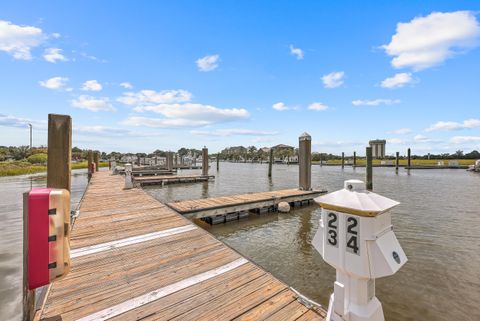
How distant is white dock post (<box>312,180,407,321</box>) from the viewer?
1.66m

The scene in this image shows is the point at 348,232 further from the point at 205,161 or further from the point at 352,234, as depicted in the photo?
the point at 205,161

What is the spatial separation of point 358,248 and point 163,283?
112 inches

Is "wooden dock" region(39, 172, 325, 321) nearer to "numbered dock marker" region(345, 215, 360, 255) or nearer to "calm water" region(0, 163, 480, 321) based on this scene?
"numbered dock marker" region(345, 215, 360, 255)

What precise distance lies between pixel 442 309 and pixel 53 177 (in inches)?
296

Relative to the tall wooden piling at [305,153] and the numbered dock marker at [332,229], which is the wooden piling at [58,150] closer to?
the numbered dock marker at [332,229]

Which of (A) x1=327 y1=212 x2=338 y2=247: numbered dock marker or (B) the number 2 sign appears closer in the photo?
(B) the number 2 sign

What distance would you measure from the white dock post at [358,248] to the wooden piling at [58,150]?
382cm

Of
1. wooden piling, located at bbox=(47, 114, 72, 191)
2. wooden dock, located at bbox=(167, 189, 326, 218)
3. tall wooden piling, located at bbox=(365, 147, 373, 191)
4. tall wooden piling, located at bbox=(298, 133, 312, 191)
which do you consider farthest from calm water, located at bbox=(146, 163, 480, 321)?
tall wooden piling, located at bbox=(365, 147, 373, 191)

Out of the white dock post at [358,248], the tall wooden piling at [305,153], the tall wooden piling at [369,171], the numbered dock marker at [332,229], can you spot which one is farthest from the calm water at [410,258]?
the tall wooden piling at [369,171]

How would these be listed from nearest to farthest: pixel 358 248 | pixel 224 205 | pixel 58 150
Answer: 1. pixel 358 248
2. pixel 58 150
3. pixel 224 205

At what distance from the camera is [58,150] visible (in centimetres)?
354

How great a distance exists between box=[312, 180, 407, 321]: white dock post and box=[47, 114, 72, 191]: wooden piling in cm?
382

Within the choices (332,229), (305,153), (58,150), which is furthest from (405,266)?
(58,150)

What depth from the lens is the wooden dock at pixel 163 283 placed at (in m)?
2.77
